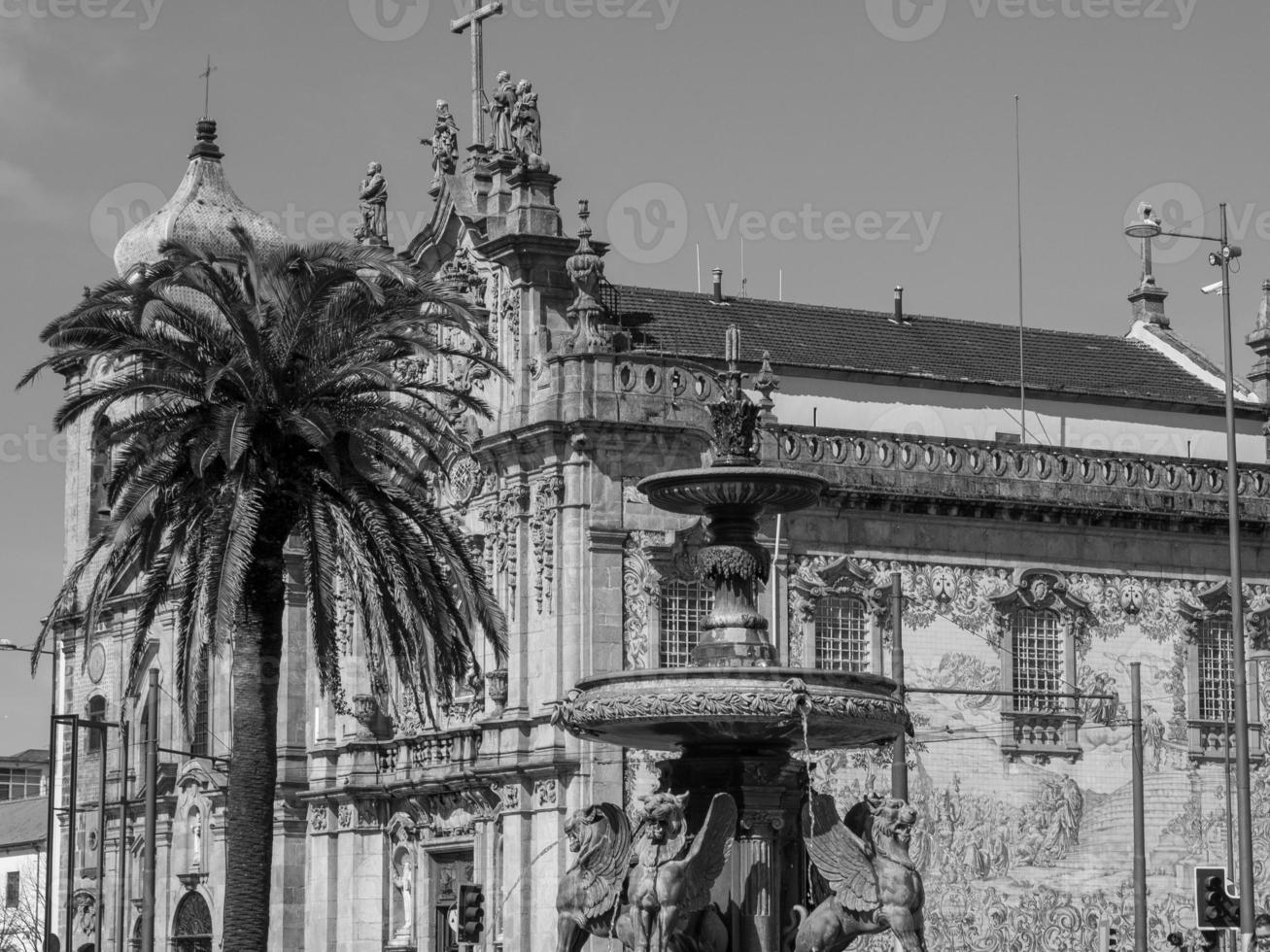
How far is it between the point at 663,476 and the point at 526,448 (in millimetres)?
21029

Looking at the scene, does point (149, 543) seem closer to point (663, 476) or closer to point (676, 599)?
point (663, 476)

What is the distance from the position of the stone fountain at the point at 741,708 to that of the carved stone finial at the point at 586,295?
19.6 meters

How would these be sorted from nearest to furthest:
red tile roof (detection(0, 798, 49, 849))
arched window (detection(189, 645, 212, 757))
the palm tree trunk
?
the palm tree trunk → arched window (detection(189, 645, 212, 757)) → red tile roof (detection(0, 798, 49, 849))

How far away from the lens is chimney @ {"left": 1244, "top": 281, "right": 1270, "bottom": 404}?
60.5 meters

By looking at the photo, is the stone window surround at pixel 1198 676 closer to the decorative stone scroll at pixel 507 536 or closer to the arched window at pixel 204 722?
the decorative stone scroll at pixel 507 536

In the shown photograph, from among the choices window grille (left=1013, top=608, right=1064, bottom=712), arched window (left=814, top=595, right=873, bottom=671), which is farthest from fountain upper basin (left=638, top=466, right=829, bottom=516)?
window grille (left=1013, top=608, right=1064, bottom=712)

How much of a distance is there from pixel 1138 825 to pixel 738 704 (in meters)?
21.6

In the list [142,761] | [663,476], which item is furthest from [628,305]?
[663,476]

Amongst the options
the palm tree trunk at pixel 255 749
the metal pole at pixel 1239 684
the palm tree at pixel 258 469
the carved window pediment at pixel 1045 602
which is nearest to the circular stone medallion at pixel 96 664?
the carved window pediment at pixel 1045 602

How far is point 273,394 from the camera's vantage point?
108ft

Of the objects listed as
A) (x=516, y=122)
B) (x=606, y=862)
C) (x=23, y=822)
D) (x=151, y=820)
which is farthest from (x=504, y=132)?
(x=23, y=822)

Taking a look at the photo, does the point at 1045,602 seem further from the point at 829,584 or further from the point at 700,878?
the point at 700,878

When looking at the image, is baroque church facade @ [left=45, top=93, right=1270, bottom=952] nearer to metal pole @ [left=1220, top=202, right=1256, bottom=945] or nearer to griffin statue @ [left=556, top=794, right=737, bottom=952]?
metal pole @ [left=1220, top=202, right=1256, bottom=945]

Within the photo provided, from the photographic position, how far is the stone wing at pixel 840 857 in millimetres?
25406
